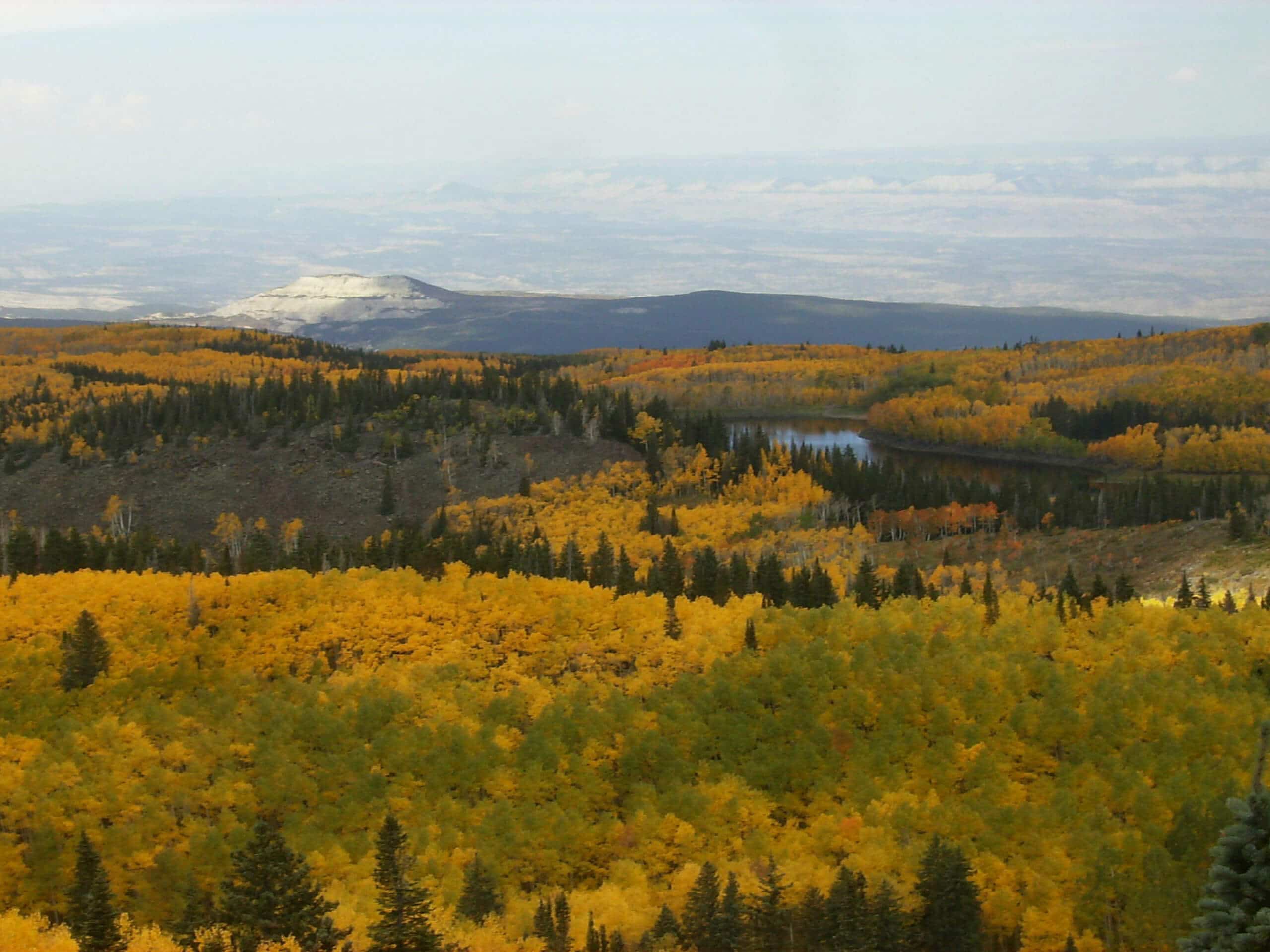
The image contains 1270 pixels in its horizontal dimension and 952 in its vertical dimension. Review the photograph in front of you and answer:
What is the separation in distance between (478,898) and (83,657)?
65.0 m

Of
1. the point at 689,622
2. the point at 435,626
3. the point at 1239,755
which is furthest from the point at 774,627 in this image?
the point at 1239,755

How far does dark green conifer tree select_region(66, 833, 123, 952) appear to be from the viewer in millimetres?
97188

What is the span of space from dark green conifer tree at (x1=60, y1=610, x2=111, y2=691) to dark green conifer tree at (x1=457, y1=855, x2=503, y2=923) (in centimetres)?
5927

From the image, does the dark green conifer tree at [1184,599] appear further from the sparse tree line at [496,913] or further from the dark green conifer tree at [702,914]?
the dark green conifer tree at [702,914]

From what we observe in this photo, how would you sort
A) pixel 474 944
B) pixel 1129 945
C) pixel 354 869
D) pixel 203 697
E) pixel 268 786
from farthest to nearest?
pixel 203 697
pixel 268 786
pixel 354 869
pixel 1129 945
pixel 474 944

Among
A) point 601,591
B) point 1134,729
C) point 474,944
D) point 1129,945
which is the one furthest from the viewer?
point 601,591

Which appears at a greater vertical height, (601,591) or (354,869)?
(601,591)

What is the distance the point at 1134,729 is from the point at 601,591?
221ft

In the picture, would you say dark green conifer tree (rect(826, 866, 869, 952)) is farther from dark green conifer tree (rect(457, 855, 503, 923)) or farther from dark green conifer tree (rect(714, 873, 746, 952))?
dark green conifer tree (rect(457, 855, 503, 923))

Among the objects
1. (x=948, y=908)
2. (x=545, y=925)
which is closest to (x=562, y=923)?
(x=545, y=925)

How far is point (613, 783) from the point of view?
14300cm

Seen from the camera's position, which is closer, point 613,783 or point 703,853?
point 703,853

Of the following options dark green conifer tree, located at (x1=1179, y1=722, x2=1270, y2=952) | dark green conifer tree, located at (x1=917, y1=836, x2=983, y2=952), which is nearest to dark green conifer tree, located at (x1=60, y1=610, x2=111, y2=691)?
dark green conifer tree, located at (x1=917, y1=836, x2=983, y2=952)

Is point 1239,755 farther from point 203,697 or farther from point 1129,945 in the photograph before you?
point 203,697
